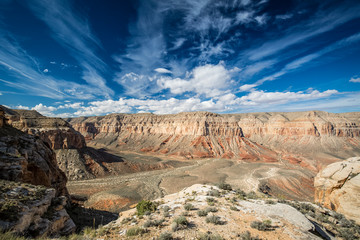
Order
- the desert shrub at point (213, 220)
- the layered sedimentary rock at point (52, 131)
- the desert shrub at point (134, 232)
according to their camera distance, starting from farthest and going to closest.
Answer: the layered sedimentary rock at point (52, 131) → the desert shrub at point (213, 220) → the desert shrub at point (134, 232)

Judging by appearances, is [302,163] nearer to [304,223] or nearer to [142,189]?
[142,189]

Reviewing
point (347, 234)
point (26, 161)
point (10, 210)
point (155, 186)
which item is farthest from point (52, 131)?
point (347, 234)

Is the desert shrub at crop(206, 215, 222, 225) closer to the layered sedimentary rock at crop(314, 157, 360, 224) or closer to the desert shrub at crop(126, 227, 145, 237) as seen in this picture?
the desert shrub at crop(126, 227, 145, 237)

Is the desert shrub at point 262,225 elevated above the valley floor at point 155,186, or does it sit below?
above

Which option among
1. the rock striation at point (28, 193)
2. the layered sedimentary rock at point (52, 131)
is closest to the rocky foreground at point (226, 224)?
the rock striation at point (28, 193)

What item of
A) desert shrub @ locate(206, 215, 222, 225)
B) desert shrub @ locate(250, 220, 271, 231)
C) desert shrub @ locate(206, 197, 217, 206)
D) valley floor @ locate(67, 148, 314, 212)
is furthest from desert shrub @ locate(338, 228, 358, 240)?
valley floor @ locate(67, 148, 314, 212)

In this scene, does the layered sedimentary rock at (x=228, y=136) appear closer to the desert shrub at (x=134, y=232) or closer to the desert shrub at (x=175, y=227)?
the desert shrub at (x=175, y=227)

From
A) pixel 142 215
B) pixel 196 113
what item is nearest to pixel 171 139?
pixel 196 113
